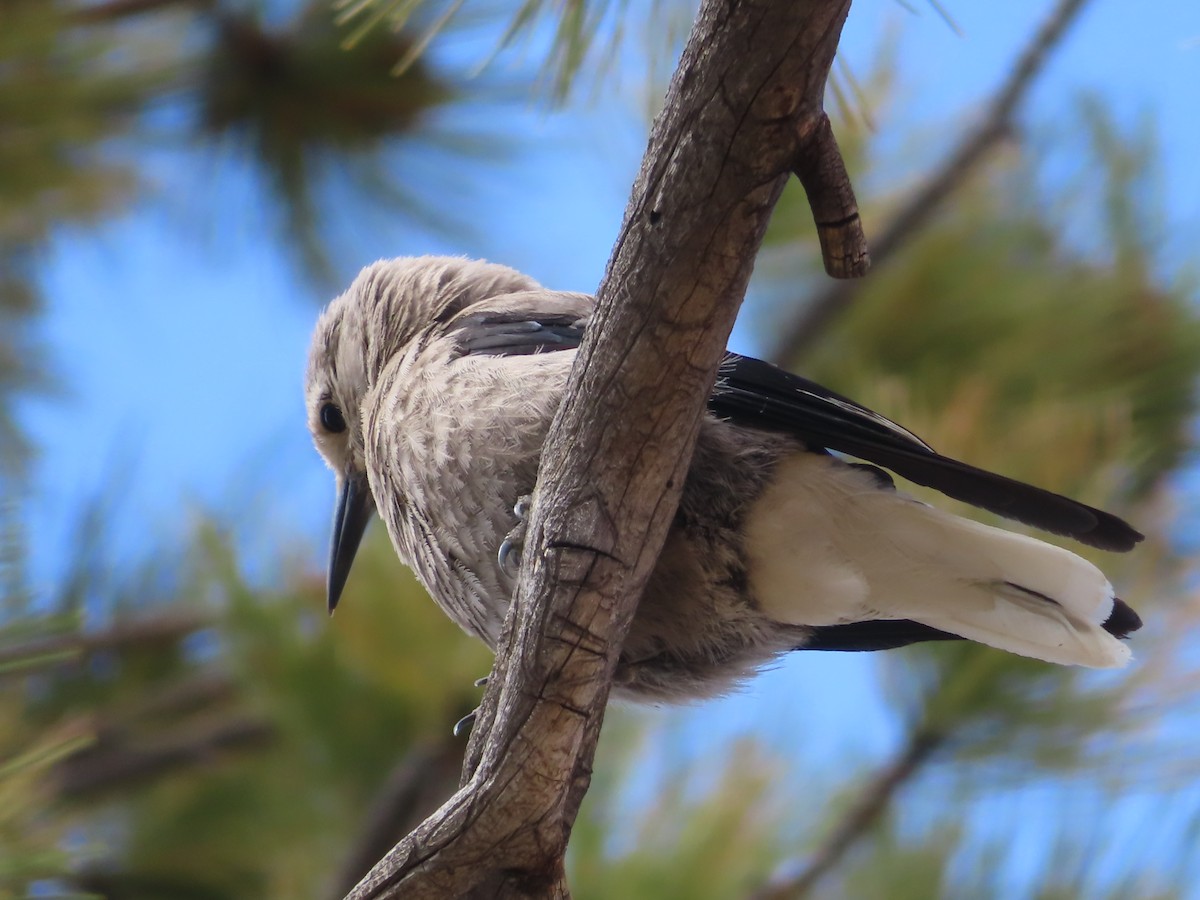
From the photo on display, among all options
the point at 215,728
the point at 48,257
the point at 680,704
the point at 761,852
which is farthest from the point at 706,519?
the point at 48,257

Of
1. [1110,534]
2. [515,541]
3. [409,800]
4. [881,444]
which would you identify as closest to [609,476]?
[515,541]

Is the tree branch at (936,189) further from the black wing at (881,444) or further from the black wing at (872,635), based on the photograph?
the black wing at (881,444)

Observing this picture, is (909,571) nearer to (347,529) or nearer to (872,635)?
(872,635)

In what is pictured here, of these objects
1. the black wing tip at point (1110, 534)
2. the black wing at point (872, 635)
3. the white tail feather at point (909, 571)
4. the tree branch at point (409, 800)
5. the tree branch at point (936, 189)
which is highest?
the tree branch at point (936, 189)

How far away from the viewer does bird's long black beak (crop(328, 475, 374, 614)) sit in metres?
2.46

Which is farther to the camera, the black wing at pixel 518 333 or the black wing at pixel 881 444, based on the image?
the black wing at pixel 518 333

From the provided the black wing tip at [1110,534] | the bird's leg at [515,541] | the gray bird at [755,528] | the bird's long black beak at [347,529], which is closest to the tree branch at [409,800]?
the bird's long black beak at [347,529]

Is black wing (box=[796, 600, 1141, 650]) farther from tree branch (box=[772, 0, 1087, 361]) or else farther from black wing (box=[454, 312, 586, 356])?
tree branch (box=[772, 0, 1087, 361])

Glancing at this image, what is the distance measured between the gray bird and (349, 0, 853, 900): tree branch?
366 millimetres

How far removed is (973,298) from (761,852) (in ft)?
4.78

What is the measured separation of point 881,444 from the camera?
1671mm

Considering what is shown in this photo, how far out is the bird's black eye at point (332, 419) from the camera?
2473 mm

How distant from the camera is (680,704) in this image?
6.57 feet

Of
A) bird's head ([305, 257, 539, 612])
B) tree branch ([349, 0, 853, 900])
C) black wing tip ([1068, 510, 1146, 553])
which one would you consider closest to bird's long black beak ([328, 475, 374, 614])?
bird's head ([305, 257, 539, 612])
